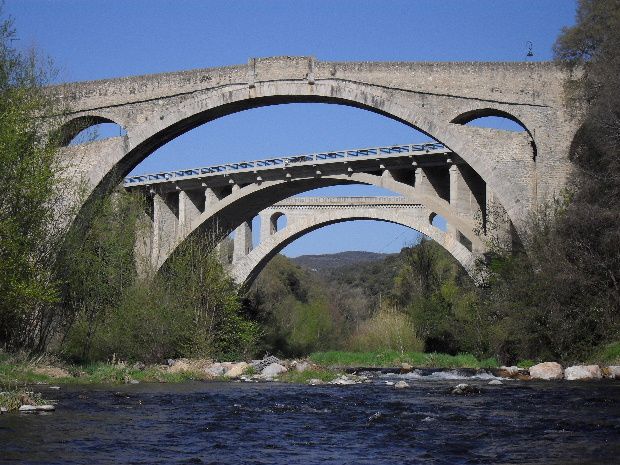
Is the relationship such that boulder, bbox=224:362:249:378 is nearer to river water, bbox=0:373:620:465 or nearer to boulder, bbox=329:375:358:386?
boulder, bbox=329:375:358:386

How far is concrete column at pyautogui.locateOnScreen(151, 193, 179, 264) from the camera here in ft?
123

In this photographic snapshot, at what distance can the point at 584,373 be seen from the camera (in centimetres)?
1989

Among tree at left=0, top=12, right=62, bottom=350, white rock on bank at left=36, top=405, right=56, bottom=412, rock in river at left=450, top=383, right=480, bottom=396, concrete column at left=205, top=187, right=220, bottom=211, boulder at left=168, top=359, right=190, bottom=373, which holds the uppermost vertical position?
concrete column at left=205, top=187, right=220, bottom=211

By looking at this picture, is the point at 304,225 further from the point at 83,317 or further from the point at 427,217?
the point at 83,317

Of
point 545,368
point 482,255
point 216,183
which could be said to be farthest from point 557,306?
point 216,183

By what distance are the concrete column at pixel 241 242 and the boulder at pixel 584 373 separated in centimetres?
2862

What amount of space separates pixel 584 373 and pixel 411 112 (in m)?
9.70

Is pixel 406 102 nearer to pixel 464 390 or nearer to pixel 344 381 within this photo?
pixel 344 381

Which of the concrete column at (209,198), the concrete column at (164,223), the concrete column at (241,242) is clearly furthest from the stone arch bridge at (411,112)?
the concrete column at (241,242)

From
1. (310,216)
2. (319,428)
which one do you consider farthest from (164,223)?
(319,428)

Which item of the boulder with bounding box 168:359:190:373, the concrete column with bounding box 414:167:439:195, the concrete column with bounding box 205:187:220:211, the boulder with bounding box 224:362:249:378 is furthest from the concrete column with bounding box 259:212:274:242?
the boulder with bounding box 224:362:249:378

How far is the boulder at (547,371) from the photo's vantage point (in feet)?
68.2

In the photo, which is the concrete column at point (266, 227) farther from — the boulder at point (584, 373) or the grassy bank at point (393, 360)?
the boulder at point (584, 373)

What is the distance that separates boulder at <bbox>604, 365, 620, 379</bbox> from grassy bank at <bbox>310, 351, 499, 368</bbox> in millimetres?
10570
